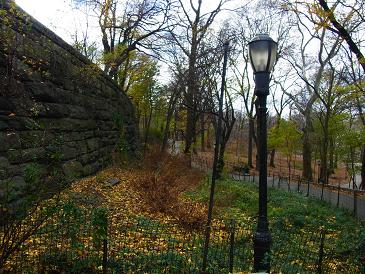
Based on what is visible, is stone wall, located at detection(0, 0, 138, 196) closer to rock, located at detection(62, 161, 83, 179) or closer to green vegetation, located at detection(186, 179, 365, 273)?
rock, located at detection(62, 161, 83, 179)

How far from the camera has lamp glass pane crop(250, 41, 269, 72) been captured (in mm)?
4871

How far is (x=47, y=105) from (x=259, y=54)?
18.3ft

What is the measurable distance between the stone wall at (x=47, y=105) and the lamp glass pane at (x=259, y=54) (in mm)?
3064

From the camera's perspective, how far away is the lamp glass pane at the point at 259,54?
4.87m

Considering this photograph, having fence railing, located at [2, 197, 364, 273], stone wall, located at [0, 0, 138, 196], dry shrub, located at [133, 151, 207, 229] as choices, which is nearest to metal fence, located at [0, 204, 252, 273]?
fence railing, located at [2, 197, 364, 273]

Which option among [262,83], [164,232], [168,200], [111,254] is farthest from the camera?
[168,200]

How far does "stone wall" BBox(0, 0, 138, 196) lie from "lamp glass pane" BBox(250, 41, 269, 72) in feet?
10.1

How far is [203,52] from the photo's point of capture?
20.4 meters

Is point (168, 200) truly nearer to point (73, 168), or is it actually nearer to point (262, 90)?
point (73, 168)

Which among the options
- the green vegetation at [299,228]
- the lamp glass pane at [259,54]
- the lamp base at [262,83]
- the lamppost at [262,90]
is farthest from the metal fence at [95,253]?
the lamp glass pane at [259,54]

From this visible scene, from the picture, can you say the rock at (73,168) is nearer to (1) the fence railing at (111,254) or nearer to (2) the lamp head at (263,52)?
(1) the fence railing at (111,254)

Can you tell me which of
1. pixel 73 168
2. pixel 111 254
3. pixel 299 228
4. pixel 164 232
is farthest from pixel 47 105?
pixel 299 228

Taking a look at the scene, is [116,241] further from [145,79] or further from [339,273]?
[145,79]

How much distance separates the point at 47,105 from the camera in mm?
8500
